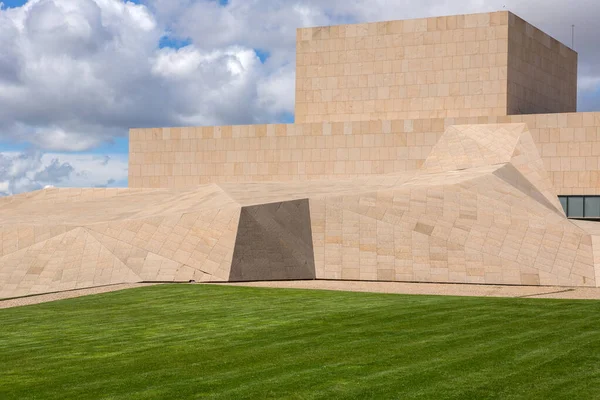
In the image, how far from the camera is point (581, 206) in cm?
4572

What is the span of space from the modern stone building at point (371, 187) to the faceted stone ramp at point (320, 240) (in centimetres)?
6

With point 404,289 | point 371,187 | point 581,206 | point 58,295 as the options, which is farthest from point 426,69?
point 58,295

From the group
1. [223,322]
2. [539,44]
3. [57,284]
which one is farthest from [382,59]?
[223,322]

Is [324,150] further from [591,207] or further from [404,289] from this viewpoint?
[404,289]

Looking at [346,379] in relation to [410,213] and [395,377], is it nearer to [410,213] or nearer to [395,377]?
[395,377]

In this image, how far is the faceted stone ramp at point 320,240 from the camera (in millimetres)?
29406

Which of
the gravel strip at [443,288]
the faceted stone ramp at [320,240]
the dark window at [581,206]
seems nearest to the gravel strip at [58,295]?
the faceted stone ramp at [320,240]

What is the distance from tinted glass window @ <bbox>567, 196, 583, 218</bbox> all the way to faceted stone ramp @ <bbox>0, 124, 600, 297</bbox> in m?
12.7

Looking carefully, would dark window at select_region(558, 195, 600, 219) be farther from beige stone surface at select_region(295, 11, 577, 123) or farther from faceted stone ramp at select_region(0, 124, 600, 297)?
faceted stone ramp at select_region(0, 124, 600, 297)

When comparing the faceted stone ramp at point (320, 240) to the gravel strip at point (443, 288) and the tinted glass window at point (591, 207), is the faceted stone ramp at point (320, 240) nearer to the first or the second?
the gravel strip at point (443, 288)

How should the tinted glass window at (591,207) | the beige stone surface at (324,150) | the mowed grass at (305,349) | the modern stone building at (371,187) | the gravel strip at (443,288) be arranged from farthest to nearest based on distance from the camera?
the tinted glass window at (591,207) < the beige stone surface at (324,150) < the modern stone building at (371,187) < the gravel strip at (443,288) < the mowed grass at (305,349)

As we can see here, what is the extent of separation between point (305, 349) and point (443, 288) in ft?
47.2

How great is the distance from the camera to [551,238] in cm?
3125

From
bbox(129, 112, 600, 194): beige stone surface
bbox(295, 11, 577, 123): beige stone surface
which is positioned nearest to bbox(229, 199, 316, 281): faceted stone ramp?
bbox(129, 112, 600, 194): beige stone surface
